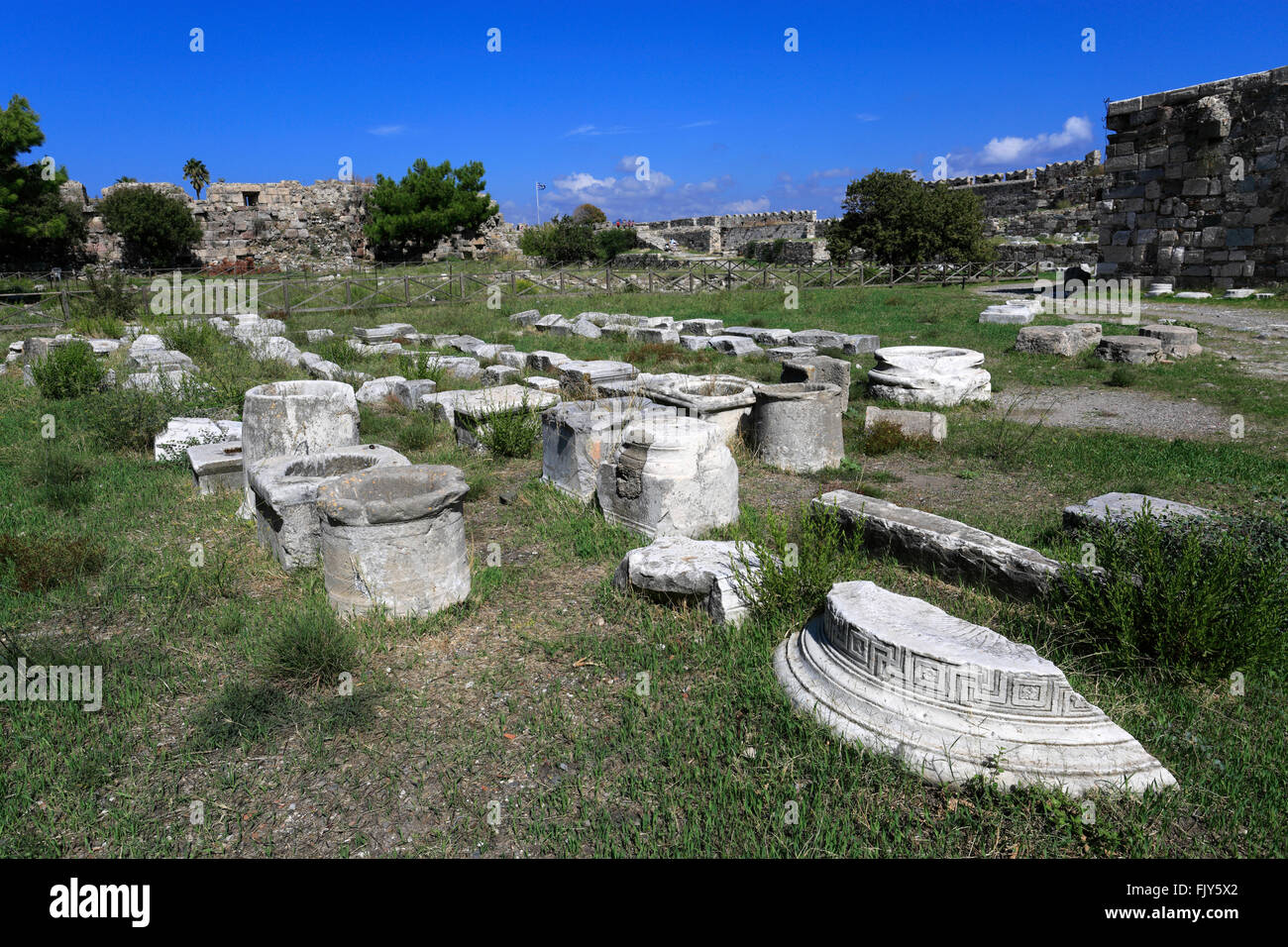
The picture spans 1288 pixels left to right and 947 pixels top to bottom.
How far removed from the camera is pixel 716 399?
7926 mm

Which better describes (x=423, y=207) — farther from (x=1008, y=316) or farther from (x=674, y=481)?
(x=674, y=481)

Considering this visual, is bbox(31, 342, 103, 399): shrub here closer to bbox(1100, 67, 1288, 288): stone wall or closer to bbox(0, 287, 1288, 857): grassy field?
bbox(0, 287, 1288, 857): grassy field

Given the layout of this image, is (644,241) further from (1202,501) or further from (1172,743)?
(1172,743)

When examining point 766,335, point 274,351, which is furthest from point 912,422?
point 274,351

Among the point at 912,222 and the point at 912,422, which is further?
the point at 912,222

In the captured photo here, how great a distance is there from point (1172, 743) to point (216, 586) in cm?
510

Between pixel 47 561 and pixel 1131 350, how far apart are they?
13.2 meters

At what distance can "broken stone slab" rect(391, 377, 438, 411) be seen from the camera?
10134mm

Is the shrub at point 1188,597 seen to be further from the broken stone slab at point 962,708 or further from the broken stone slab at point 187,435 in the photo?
the broken stone slab at point 187,435

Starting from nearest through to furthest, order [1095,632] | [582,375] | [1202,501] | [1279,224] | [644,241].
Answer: [1095,632]
[1202,501]
[582,375]
[1279,224]
[644,241]

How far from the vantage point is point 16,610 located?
4.79 m

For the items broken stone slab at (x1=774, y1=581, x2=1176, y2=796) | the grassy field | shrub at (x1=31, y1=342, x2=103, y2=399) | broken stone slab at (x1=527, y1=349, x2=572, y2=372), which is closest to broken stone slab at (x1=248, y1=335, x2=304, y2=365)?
shrub at (x1=31, y1=342, x2=103, y2=399)

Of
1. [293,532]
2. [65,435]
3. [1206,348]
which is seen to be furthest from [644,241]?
[293,532]

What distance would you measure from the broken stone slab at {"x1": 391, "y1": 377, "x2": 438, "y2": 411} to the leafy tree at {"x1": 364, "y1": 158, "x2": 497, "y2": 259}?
78.6 ft
